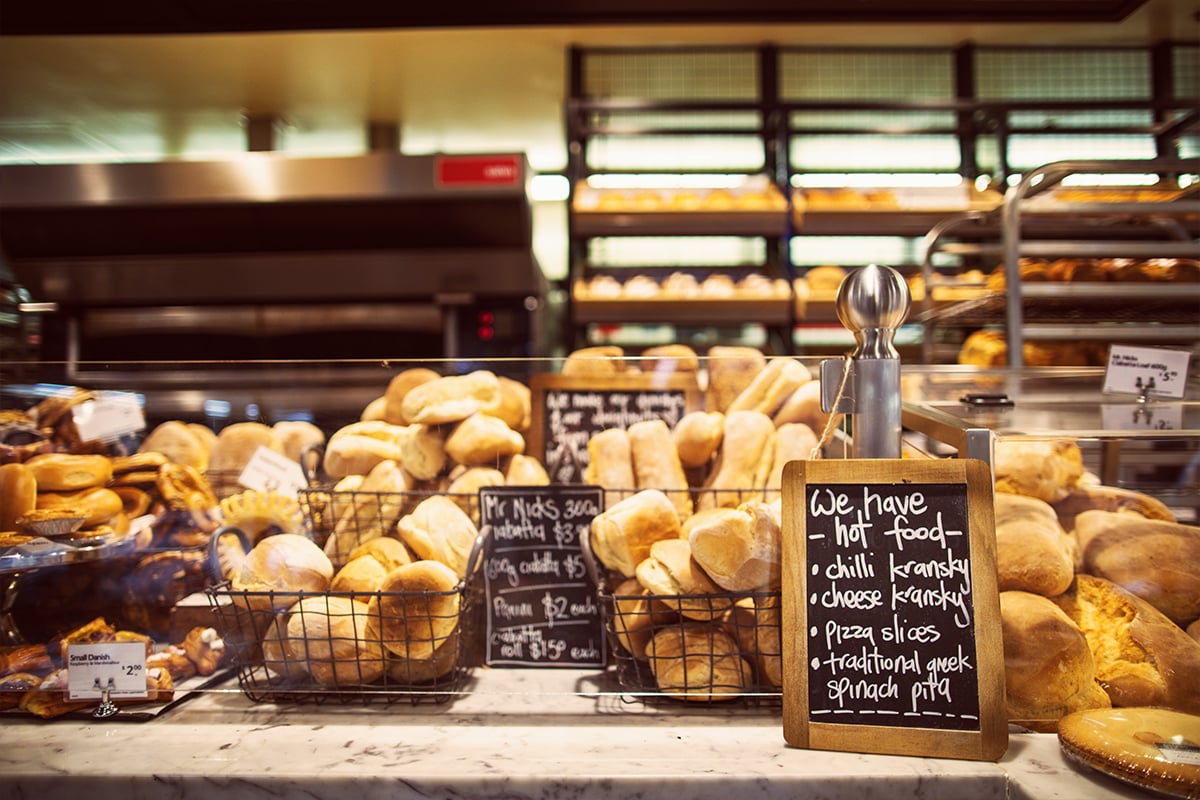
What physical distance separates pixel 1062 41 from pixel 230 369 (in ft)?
18.1

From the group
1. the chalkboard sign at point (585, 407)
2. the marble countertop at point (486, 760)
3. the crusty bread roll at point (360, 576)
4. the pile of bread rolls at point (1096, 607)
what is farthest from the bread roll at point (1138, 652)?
the crusty bread roll at point (360, 576)

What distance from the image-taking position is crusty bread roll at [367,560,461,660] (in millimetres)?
954

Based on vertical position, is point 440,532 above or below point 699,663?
above

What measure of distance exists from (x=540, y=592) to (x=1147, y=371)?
1.20 meters

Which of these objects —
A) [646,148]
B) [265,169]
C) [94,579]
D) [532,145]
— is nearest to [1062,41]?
[646,148]

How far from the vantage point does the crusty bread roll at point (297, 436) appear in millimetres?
1284

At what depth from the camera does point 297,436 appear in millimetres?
1292

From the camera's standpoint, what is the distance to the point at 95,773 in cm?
82

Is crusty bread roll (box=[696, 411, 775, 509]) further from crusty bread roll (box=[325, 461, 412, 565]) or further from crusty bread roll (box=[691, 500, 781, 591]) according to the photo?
crusty bread roll (box=[325, 461, 412, 565])

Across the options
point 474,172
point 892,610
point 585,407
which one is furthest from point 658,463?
point 474,172

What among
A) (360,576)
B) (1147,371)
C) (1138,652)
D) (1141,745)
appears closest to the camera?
(1141,745)

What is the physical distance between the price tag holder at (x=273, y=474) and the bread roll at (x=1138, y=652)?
1146 mm

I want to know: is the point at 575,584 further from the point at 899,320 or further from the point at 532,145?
the point at 532,145

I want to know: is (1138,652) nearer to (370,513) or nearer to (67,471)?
(370,513)
